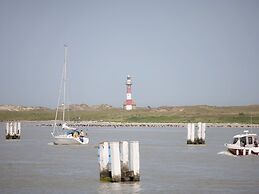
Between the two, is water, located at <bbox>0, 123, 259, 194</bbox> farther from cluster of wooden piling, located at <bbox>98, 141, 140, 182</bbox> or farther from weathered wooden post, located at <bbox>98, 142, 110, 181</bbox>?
weathered wooden post, located at <bbox>98, 142, 110, 181</bbox>

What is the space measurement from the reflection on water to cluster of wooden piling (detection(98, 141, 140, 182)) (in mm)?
251

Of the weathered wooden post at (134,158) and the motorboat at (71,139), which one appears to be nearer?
the weathered wooden post at (134,158)

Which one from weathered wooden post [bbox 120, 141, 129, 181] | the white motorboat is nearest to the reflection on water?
weathered wooden post [bbox 120, 141, 129, 181]

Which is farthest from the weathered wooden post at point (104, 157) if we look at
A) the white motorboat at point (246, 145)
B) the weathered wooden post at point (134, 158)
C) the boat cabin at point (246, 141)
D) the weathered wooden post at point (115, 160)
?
the boat cabin at point (246, 141)

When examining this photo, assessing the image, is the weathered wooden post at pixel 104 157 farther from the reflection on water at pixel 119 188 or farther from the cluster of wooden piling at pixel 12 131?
the cluster of wooden piling at pixel 12 131

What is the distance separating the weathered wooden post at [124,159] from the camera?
2638cm

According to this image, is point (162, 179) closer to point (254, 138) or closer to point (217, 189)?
point (217, 189)

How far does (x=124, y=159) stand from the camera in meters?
26.5

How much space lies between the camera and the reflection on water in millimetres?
26172

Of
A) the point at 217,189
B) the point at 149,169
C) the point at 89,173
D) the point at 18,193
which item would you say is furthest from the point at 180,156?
the point at 18,193

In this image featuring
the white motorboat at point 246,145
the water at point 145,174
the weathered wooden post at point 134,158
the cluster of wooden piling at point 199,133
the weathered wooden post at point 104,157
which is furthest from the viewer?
the cluster of wooden piling at point 199,133

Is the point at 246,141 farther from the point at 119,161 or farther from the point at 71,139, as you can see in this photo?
the point at 119,161

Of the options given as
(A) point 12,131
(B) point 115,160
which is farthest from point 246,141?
(A) point 12,131

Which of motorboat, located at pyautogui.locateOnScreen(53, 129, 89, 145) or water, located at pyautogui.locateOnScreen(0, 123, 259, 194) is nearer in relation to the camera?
water, located at pyautogui.locateOnScreen(0, 123, 259, 194)
